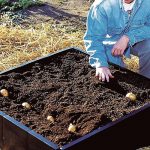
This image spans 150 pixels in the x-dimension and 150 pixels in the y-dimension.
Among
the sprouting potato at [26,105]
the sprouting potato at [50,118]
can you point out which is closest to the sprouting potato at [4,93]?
the sprouting potato at [26,105]

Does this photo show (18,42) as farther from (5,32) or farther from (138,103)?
(138,103)

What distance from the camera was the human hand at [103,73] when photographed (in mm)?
4051

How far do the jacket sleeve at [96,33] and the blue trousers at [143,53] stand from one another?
0.40m

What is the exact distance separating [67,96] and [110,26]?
736mm

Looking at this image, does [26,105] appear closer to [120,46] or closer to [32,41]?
[120,46]

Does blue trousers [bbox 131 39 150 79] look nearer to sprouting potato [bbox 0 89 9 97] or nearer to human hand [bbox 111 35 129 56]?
human hand [bbox 111 35 129 56]

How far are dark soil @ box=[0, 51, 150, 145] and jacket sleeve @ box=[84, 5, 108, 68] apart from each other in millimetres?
173

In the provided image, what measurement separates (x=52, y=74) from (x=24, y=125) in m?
0.84

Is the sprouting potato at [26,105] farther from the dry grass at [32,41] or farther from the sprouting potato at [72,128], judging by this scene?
the dry grass at [32,41]

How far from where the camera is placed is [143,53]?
4426 millimetres

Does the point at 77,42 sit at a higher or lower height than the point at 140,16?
lower

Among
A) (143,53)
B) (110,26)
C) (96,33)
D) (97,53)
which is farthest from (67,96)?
(143,53)

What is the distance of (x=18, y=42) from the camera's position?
5828mm

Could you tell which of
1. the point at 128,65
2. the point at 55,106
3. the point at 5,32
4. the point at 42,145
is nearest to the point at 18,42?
the point at 5,32
